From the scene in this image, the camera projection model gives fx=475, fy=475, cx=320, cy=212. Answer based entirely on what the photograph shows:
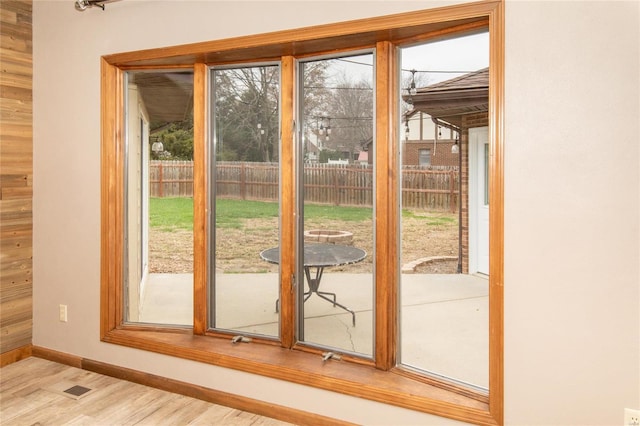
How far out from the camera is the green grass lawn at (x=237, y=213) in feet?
8.63

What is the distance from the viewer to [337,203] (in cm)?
272

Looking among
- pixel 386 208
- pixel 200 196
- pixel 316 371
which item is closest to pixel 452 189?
pixel 386 208

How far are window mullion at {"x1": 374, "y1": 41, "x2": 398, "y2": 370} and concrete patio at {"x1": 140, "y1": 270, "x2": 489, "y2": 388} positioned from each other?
0.08m

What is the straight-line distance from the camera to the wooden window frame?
2.09 metres

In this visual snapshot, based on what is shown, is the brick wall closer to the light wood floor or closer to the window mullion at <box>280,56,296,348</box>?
the window mullion at <box>280,56,296,348</box>

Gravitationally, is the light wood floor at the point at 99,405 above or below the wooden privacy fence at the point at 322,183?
below

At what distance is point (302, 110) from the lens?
277 centimetres

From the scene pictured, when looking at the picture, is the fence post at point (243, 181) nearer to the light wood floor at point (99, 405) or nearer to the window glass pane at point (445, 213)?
the window glass pane at point (445, 213)

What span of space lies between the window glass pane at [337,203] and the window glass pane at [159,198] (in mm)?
833

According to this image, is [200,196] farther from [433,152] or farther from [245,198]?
[433,152]
